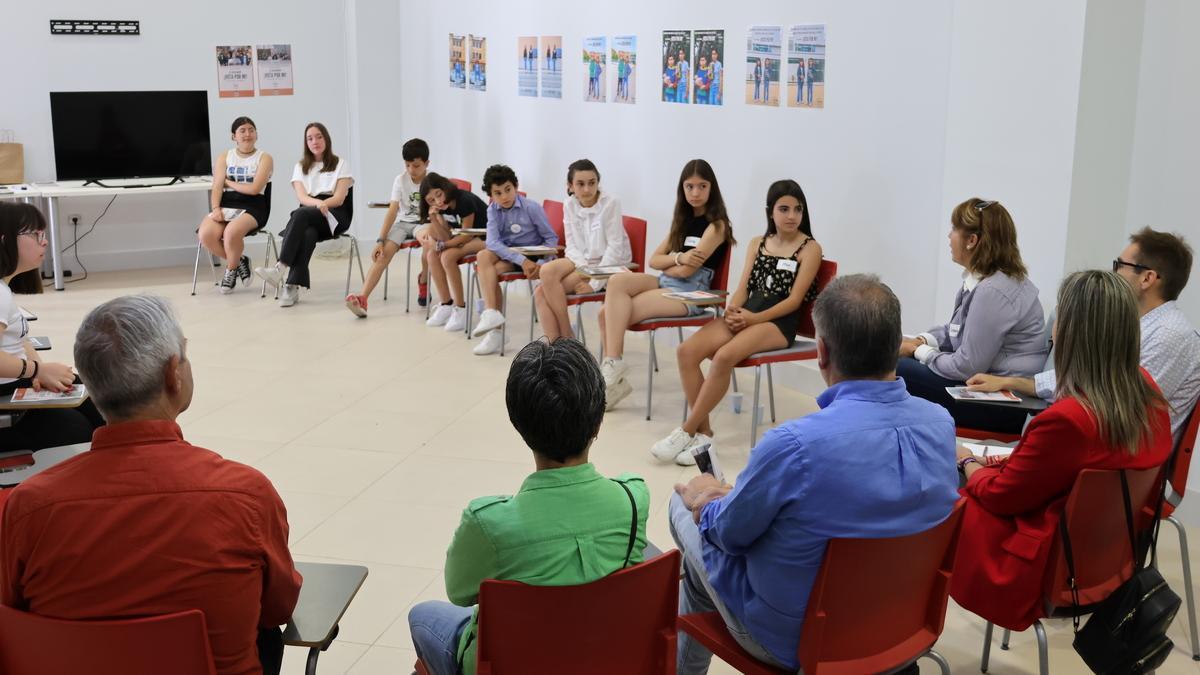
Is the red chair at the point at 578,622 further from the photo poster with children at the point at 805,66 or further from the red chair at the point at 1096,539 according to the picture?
the photo poster with children at the point at 805,66

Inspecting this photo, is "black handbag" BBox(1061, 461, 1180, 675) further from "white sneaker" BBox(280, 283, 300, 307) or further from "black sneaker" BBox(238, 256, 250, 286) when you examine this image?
"black sneaker" BBox(238, 256, 250, 286)

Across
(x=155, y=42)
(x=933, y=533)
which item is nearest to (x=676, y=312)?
(x=933, y=533)

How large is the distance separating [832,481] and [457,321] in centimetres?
559

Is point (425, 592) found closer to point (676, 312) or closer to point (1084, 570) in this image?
point (1084, 570)

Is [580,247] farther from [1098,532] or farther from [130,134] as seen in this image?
[130,134]

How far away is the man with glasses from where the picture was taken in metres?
3.50

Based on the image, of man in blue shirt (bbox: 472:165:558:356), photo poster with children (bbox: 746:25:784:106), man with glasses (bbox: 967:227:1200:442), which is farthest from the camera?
man in blue shirt (bbox: 472:165:558:356)

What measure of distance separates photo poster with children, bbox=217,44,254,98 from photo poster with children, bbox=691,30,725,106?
4.90m

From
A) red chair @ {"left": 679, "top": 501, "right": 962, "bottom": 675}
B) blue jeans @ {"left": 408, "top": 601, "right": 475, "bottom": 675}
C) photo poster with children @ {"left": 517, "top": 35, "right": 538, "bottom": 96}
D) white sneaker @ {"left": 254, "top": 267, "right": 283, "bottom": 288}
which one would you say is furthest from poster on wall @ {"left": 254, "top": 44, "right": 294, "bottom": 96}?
red chair @ {"left": 679, "top": 501, "right": 962, "bottom": 675}

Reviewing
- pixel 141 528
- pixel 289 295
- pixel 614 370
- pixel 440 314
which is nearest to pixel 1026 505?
pixel 141 528

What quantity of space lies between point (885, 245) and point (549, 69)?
3469mm

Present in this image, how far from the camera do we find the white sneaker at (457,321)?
7.77 metres

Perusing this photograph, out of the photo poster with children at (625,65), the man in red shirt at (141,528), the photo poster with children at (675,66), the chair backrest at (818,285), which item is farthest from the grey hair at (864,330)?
the photo poster with children at (625,65)

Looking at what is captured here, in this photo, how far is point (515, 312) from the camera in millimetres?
8461
